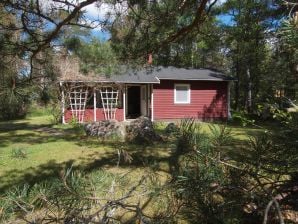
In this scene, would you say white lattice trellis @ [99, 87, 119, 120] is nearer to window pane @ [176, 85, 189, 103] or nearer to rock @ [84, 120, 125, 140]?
window pane @ [176, 85, 189, 103]

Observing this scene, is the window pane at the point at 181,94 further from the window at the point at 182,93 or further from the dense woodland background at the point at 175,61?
the dense woodland background at the point at 175,61

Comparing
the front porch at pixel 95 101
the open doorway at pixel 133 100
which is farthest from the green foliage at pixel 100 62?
the open doorway at pixel 133 100

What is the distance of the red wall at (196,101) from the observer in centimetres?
2241

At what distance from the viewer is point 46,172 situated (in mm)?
7961

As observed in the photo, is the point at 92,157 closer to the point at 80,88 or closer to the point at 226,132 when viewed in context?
the point at 226,132

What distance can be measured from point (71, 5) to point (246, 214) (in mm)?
4069

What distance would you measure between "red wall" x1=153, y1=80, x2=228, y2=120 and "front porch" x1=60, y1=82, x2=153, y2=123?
0.58 meters

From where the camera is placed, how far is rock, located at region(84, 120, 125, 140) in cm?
1241

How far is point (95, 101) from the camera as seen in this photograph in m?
21.3

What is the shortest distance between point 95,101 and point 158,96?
368cm

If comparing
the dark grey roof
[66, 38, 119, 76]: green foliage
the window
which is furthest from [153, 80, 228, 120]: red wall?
[66, 38, 119, 76]: green foliage

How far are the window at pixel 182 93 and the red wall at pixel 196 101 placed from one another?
18 centimetres

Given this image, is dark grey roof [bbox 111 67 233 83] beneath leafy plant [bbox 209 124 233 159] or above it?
above

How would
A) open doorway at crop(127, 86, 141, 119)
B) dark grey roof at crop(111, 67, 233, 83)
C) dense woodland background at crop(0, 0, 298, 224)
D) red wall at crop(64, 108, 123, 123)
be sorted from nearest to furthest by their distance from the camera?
dense woodland background at crop(0, 0, 298, 224) → red wall at crop(64, 108, 123, 123) → dark grey roof at crop(111, 67, 233, 83) → open doorway at crop(127, 86, 141, 119)
